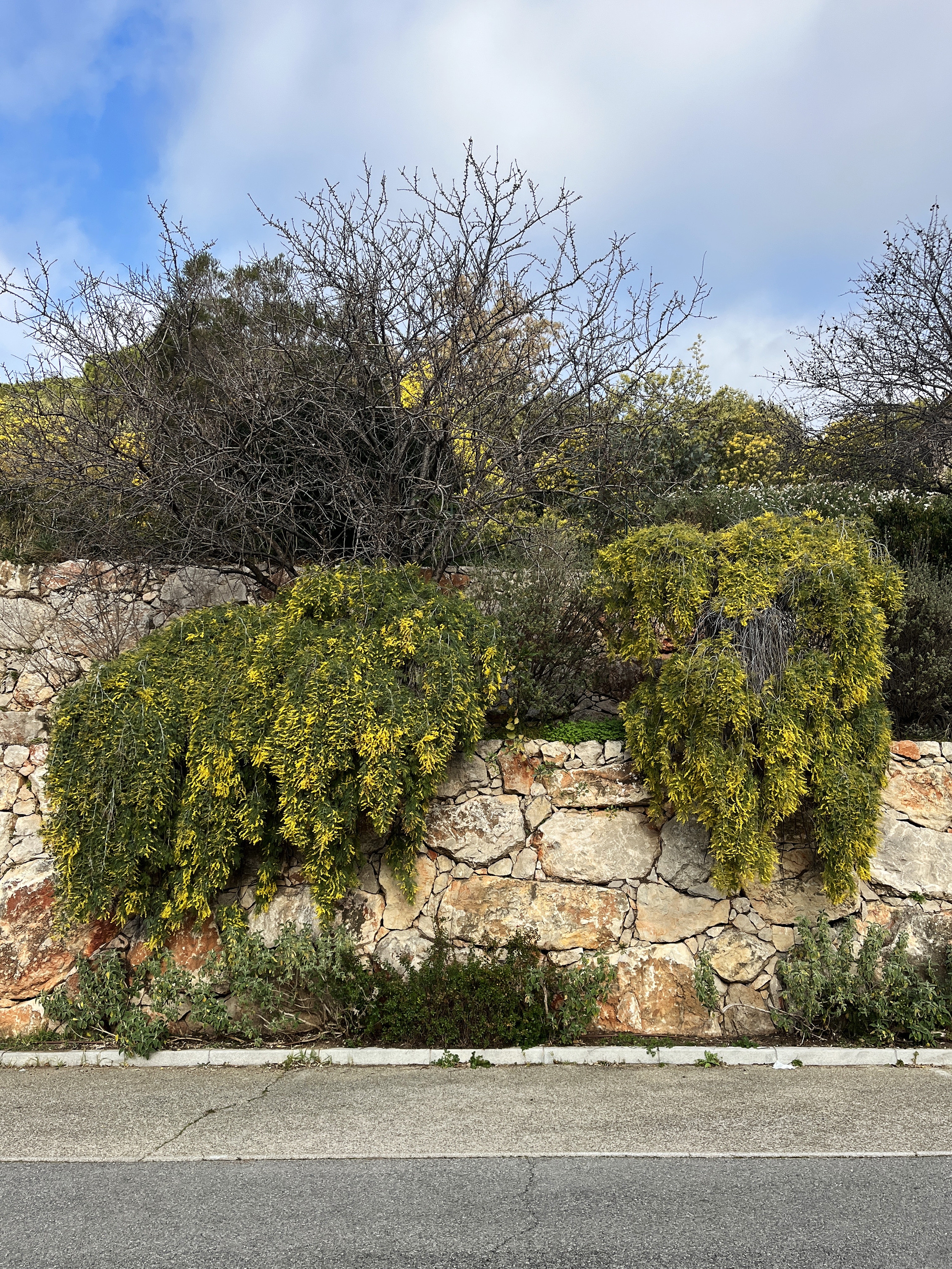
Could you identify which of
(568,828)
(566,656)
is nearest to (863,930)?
(568,828)

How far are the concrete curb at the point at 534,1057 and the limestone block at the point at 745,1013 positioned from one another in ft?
1.11

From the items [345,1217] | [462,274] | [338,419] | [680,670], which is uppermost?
[462,274]

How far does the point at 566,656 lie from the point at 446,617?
128 centimetres

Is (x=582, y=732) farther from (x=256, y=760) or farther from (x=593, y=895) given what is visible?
(x=256, y=760)

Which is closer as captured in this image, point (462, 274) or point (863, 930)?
point (863, 930)

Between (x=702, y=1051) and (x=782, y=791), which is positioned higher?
A: (x=782, y=791)

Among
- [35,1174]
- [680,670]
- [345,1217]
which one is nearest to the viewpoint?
[345,1217]

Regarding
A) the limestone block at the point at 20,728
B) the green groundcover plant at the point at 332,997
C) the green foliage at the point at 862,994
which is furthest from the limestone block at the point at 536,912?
the limestone block at the point at 20,728

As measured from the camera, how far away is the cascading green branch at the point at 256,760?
6.24 meters

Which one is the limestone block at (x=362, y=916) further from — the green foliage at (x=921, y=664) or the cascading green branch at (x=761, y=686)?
the green foliage at (x=921, y=664)

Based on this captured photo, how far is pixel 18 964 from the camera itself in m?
6.70

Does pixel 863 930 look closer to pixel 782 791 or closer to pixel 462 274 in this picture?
→ pixel 782 791

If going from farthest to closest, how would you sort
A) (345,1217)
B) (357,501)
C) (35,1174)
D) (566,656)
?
(357,501) < (566,656) < (35,1174) < (345,1217)

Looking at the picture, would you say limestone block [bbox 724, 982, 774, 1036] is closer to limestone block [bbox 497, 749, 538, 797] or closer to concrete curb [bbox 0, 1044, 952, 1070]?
concrete curb [bbox 0, 1044, 952, 1070]
